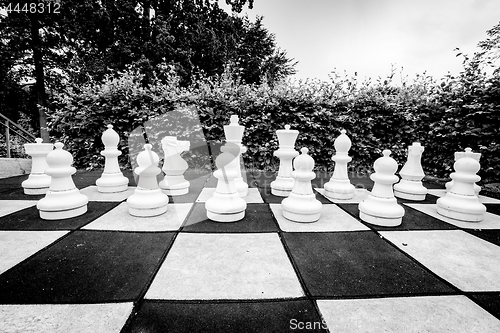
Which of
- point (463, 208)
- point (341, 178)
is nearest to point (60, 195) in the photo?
point (341, 178)

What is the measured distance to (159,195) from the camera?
6.27 feet

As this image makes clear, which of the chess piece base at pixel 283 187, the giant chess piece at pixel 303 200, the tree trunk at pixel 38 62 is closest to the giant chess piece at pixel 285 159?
the chess piece base at pixel 283 187

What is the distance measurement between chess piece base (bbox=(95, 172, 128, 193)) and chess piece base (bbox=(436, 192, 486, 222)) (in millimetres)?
3127

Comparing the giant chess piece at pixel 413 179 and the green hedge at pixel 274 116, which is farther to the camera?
the green hedge at pixel 274 116

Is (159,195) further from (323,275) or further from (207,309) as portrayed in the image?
(323,275)

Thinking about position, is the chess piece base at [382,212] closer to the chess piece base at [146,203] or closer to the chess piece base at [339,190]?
the chess piece base at [339,190]

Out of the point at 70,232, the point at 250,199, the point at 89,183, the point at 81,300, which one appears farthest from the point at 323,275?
the point at 89,183

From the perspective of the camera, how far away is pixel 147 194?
6.13ft

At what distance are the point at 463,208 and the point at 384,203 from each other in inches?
26.3

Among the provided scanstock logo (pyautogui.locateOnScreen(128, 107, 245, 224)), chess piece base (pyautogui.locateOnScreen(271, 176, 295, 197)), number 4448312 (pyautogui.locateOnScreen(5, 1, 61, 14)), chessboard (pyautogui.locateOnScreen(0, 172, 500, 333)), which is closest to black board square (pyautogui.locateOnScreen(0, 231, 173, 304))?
chessboard (pyautogui.locateOnScreen(0, 172, 500, 333))

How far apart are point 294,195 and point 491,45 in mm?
8424

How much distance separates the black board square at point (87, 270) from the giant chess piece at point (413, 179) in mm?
2463

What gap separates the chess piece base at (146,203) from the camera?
1812 millimetres

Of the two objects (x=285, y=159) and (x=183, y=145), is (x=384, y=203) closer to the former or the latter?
(x=285, y=159)
